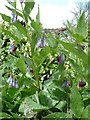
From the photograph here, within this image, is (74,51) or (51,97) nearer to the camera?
(74,51)

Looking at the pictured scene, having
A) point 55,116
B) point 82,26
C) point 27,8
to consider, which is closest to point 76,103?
point 55,116

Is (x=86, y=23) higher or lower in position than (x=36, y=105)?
higher

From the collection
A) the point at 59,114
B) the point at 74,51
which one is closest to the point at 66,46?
the point at 74,51

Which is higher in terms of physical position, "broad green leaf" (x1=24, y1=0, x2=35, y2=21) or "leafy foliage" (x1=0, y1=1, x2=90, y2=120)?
"broad green leaf" (x1=24, y1=0, x2=35, y2=21)

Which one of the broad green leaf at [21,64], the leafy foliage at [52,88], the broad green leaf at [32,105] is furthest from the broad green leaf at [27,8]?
the broad green leaf at [32,105]

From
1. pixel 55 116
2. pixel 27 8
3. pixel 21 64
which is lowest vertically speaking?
pixel 55 116

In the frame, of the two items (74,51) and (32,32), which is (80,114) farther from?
(32,32)

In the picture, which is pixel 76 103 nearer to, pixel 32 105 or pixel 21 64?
pixel 32 105

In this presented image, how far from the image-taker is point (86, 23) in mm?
784

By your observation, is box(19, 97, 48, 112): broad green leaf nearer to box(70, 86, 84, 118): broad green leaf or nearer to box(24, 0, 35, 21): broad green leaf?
box(70, 86, 84, 118): broad green leaf

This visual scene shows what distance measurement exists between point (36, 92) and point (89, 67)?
0.17 meters

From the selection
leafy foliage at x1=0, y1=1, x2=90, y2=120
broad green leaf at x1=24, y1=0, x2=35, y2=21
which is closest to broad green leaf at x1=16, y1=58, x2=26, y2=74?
leafy foliage at x1=0, y1=1, x2=90, y2=120

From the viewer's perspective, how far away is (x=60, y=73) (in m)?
0.83

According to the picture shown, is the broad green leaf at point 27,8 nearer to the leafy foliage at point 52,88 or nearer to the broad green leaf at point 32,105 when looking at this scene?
the leafy foliage at point 52,88
